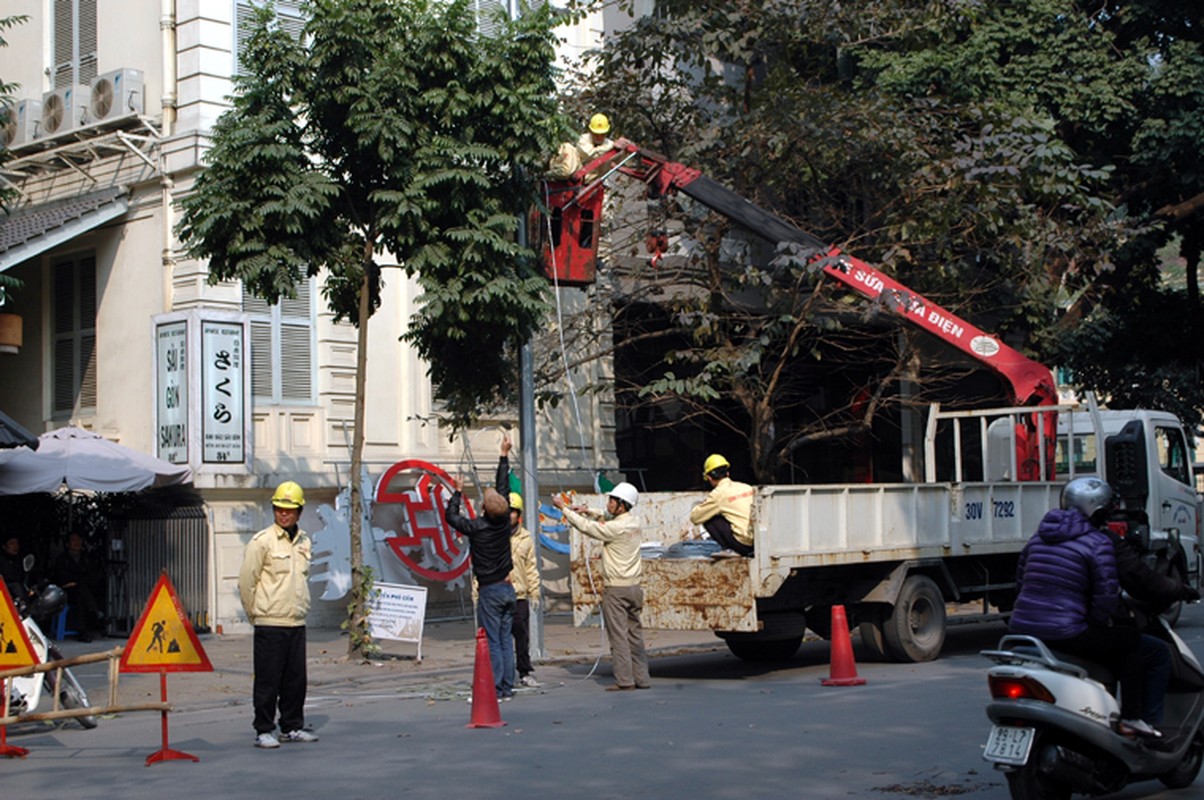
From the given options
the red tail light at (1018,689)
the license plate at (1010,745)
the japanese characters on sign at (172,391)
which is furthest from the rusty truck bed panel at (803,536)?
the japanese characters on sign at (172,391)

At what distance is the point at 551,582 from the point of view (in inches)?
922

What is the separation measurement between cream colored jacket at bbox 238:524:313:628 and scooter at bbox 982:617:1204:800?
504 centimetres

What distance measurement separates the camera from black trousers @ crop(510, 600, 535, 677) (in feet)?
44.2

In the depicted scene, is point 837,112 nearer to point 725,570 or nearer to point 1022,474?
point 1022,474

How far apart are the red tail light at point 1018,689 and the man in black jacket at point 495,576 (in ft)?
20.1

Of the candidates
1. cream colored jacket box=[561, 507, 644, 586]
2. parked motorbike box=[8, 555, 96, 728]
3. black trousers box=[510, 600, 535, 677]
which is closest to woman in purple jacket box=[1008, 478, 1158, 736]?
cream colored jacket box=[561, 507, 644, 586]

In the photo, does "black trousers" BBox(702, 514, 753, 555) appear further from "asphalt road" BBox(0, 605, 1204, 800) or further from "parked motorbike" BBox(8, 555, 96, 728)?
"parked motorbike" BBox(8, 555, 96, 728)

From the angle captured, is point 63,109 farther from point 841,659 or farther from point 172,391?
point 841,659

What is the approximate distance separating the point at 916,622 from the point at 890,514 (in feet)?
3.91

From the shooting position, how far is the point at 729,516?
42.5 feet

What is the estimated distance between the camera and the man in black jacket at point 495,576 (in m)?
12.4

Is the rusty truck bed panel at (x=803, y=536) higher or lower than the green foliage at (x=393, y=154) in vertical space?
lower

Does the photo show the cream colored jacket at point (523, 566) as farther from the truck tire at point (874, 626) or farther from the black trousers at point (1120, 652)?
the black trousers at point (1120, 652)

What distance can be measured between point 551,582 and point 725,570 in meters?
10.8
